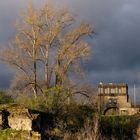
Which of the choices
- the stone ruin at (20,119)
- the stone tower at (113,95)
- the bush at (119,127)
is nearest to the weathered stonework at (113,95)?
the stone tower at (113,95)

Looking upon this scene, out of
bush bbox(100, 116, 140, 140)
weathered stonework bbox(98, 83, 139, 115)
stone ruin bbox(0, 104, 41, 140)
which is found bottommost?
bush bbox(100, 116, 140, 140)

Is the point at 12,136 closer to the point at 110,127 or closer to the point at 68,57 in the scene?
the point at 110,127

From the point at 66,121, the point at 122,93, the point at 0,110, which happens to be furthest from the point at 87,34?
the point at 122,93

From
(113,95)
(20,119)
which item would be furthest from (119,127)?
(113,95)

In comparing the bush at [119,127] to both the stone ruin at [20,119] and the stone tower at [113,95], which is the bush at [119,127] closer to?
the stone ruin at [20,119]

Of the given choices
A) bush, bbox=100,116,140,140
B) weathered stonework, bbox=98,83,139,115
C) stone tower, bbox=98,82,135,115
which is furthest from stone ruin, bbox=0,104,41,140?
stone tower, bbox=98,82,135,115

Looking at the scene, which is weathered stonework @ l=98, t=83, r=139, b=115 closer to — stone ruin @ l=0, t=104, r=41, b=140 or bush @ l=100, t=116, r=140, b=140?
bush @ l=100, t=116, r=140, b=140

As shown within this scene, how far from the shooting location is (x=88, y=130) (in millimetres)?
38812

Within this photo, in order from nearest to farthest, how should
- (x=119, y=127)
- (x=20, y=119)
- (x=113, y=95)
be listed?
(x=20, y=119)
(x=119, y=127)
(x=113, y=95)

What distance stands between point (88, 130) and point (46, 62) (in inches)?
697

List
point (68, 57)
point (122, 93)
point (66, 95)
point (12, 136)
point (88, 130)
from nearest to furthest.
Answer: point (12, 136)
point (88, 130)
point (66, 95)
point (68, 57)
point (122, 93)

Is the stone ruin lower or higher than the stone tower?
lower

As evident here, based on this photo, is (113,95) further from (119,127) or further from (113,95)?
(119,127)

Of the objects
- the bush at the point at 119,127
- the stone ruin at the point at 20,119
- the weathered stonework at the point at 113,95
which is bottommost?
the bush at the point at 119,127
